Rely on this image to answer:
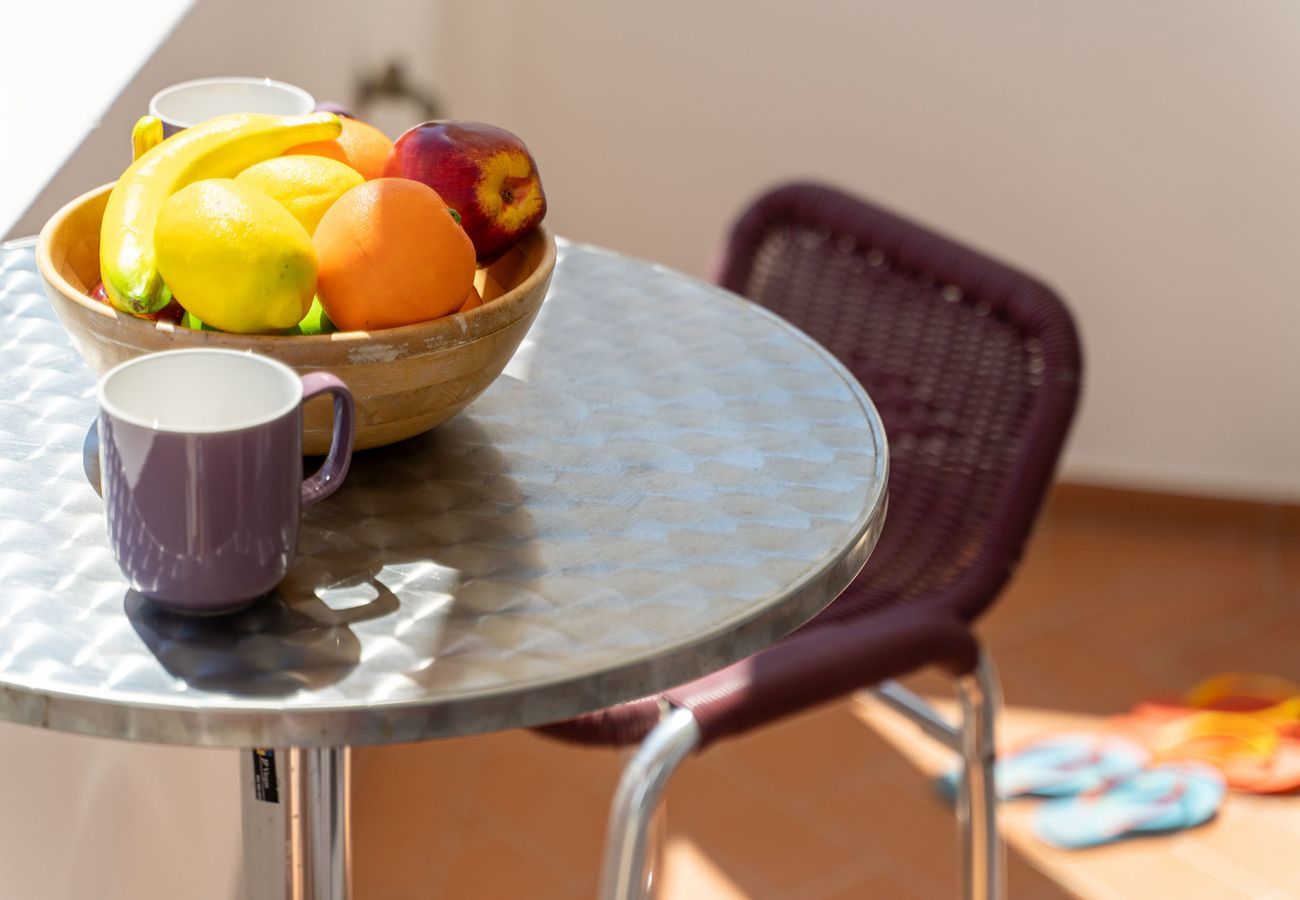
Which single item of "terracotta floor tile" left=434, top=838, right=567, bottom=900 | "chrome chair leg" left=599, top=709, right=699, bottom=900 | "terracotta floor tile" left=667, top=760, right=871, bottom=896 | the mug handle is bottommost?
"terracotta floor tile" left=434, top=838, right=567, bottom=900

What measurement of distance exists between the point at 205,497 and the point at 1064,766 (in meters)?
1.59

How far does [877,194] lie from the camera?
2594mm

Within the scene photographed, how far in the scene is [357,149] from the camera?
0.88 meters

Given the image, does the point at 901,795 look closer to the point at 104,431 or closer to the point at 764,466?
the point at 764,466

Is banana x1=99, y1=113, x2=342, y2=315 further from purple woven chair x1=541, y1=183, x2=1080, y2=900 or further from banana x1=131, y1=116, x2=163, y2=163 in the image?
purple woven chair x1=541, y1=183, x2=1080, y2=900

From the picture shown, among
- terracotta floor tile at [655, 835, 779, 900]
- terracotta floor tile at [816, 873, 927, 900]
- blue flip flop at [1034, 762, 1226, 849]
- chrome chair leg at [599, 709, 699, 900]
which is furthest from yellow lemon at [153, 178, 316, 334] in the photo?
blue flip flop at [1034, 762, 1226, 849]

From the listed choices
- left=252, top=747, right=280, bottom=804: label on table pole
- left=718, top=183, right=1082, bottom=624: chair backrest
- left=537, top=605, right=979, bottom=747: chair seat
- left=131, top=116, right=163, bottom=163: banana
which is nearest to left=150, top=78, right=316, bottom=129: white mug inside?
left=131, top=116, right=163, bottom=163: banana

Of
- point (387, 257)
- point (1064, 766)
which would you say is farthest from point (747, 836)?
point (387, 257)

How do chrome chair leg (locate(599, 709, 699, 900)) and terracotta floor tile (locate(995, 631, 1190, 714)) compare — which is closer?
chrome chair leg (locate(599, 709, 699, 900))

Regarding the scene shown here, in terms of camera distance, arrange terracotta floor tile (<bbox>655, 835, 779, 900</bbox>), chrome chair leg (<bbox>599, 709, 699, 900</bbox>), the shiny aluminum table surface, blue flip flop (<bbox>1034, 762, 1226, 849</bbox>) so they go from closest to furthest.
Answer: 1. the shiny aluminum table surface
2. chrome chair leg (<bbox>599, 709, 699, 900</bbox>)
3. terracotta floor tile (<bbox>655, 835, 779, 900</bbox>)
4. blue flip flop (<bbox>1034, 762, 1226, 849</bbox>)

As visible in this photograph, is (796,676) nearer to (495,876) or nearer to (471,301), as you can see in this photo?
(471,301)

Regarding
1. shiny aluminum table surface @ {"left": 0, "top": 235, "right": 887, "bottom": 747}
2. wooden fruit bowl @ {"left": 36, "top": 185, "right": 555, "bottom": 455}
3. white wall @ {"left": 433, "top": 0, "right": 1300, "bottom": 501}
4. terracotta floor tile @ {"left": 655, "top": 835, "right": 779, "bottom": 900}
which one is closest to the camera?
shiny aluminum table surface @ {"left": 0, "top": 235, "right": 887, "bottom": 747}

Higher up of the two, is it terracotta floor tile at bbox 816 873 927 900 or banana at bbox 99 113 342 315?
banana at bbox 99 113 342 315

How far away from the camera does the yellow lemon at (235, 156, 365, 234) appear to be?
79cm
